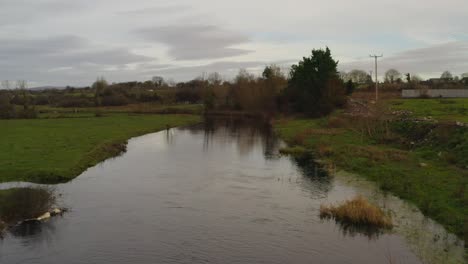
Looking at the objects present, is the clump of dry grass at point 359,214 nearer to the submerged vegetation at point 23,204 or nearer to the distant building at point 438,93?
the submerged vegetation at point 23,204

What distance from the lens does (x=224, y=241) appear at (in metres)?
20.2

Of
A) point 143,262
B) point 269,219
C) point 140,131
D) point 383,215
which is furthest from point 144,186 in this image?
point 140,131

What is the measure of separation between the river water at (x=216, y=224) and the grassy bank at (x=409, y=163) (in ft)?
3.66

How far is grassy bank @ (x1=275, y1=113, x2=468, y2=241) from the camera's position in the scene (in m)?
23.7

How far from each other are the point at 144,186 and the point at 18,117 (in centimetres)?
6892

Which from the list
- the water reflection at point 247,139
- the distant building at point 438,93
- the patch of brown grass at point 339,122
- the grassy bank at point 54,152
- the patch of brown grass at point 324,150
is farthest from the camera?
the distant building at point 438,93

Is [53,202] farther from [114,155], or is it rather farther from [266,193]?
[114,155]

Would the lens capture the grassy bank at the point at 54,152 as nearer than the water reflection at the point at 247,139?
Answer: Yes

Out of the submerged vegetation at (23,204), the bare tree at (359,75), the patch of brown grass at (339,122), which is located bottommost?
the submerged vegetation at (23,204)

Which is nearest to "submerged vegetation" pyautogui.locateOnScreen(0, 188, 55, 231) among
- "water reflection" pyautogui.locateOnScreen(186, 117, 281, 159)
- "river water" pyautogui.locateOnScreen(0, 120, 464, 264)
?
"river water" pyautogui.locateOnScreen(0, 120, 464, 264)

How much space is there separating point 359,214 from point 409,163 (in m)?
13.1

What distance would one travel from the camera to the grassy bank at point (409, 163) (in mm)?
23656

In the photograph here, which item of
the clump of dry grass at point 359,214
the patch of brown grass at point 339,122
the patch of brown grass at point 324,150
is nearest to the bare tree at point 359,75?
the patch of brown grass at point 339,122

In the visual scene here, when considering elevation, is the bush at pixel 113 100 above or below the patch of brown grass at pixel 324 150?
above
